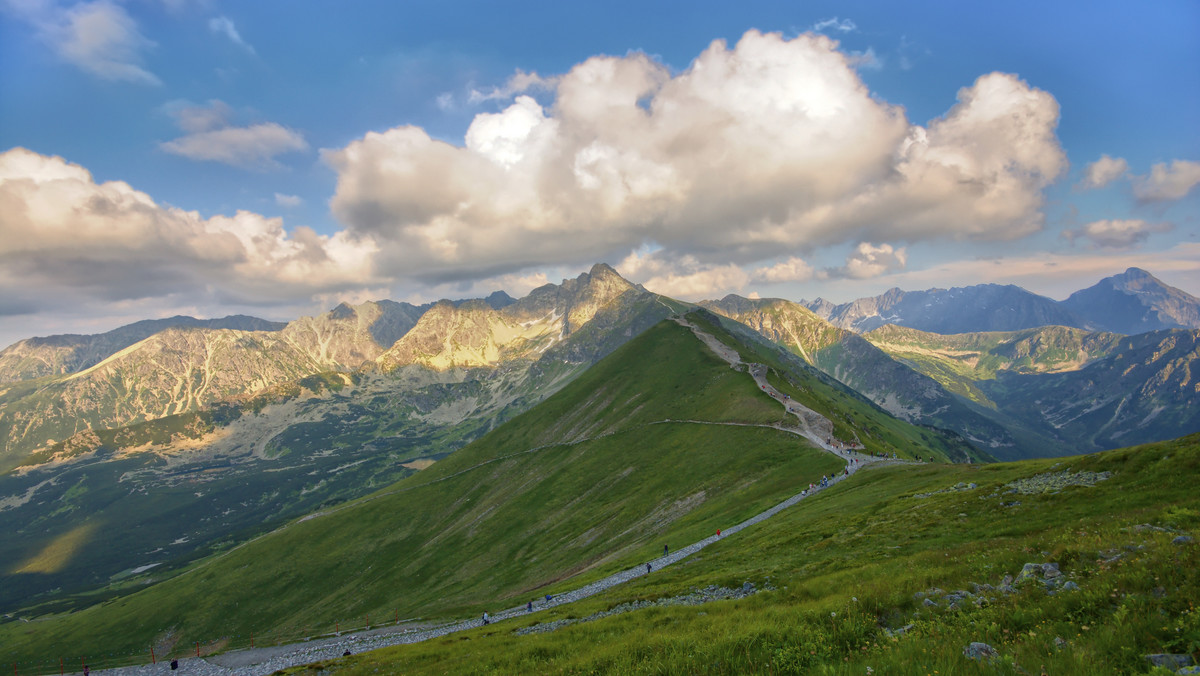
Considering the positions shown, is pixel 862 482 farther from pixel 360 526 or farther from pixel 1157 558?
pixel 360 526

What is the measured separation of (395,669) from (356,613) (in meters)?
119

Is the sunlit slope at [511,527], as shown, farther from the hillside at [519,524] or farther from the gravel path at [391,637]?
the gravel path at [391,637]

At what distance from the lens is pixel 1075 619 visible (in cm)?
1161

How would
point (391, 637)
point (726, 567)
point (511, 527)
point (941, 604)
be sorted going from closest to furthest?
point (941, 604) → point (726, 567) → point (391, 637) → point (511, 527)

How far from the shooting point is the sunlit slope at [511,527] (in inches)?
3477

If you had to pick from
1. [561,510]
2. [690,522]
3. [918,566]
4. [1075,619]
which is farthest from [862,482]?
[561,510]

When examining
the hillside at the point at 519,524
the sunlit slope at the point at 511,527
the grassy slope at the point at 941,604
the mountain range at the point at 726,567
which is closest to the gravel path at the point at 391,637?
the mountain range at the point at 726,567

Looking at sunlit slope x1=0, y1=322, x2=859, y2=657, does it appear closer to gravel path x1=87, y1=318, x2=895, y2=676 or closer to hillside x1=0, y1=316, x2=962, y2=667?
hillside x1=0, y1=316, x2=962, y2=667

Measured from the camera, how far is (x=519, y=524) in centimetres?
12794

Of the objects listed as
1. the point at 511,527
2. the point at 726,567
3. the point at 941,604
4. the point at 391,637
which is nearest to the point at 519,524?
the point at 511,527

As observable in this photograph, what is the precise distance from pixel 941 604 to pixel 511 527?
125 m

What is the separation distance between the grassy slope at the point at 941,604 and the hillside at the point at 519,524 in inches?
1440

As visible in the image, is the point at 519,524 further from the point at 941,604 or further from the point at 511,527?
the point at 941,604

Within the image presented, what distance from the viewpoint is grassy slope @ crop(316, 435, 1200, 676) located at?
10.1 metres
